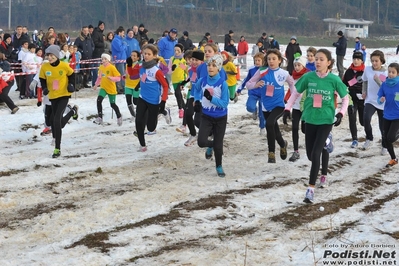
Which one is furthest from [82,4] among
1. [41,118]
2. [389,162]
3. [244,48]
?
[389,162]

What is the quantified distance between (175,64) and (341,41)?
1435 cm

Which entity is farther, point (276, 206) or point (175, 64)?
point (175, 64)

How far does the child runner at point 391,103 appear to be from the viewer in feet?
33.9

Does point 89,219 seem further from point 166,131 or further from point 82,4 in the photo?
point 82,4

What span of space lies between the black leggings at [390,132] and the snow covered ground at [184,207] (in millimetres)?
403

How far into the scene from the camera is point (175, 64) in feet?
46.2

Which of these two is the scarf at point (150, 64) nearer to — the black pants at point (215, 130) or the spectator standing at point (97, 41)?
the black pants at point (215, 130)

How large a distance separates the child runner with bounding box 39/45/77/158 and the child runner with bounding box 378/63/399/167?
5.46 meters

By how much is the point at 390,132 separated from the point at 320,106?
2753 mm

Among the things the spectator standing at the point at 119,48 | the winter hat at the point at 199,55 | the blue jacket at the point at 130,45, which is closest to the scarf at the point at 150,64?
the winter hat at the point at 199,55

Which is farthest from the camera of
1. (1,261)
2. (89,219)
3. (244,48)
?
(244,48)

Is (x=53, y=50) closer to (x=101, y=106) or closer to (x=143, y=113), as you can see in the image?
(x=143, y=113)

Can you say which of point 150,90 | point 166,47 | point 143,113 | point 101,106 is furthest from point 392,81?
point 166,47

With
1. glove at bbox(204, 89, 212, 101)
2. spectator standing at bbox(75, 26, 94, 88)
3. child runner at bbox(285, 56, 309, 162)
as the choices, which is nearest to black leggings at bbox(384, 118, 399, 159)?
child runner at bbox(285, 56, 309, 162)
